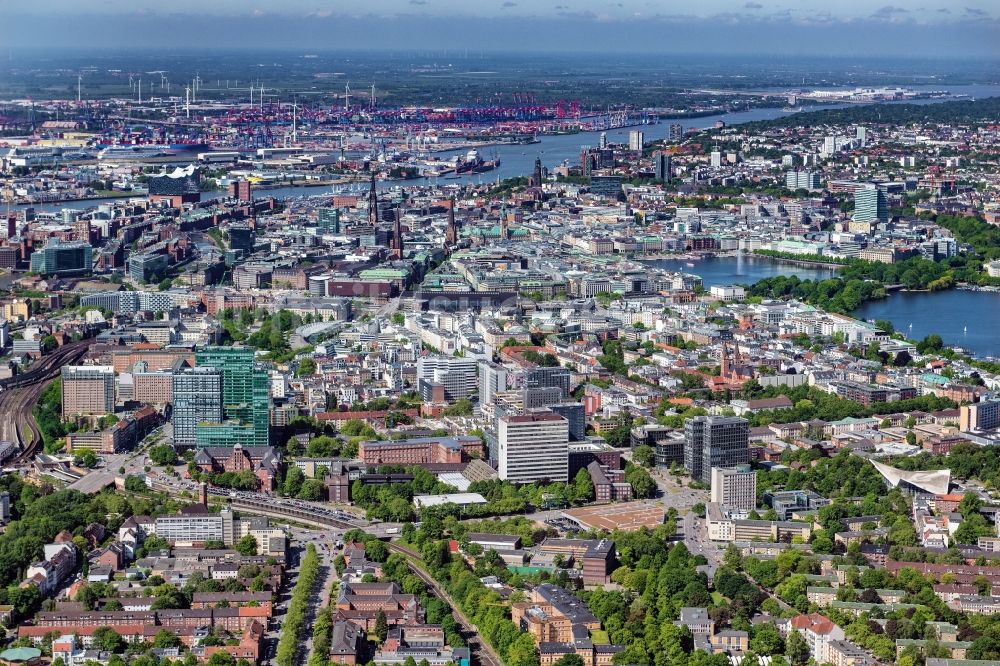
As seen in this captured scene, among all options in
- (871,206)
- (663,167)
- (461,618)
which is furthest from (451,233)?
(461,618)

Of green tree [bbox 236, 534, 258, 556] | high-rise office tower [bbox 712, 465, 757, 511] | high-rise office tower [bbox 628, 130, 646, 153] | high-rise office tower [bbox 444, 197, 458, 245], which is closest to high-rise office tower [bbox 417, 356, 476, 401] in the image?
high-rise office tower [bbox 712, 465, 757, 511]

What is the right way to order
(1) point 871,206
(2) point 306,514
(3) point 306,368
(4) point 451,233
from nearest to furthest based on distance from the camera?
1. (2) point 306,514
2. (3) point 306,368
3. (4) point 451,233
4. (1) point 871,206

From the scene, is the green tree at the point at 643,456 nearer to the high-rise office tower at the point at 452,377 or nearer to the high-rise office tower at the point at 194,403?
the high-rise office tower at the point at 452,377

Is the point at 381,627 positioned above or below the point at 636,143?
below

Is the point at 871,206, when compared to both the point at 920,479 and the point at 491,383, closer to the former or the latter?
the point at 491,383

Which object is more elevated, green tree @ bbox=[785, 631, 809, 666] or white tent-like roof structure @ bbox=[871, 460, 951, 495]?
white tent-like roof structure @ bbox=[871, 460, 951, 495]

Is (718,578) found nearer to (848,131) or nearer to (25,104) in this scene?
(848,131)

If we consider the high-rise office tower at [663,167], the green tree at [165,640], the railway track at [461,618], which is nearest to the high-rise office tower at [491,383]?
the railway track at [461,618]

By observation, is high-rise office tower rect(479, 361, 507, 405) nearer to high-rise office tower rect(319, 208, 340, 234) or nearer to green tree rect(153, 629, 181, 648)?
green tree rect(153, 629, 181, 648)
